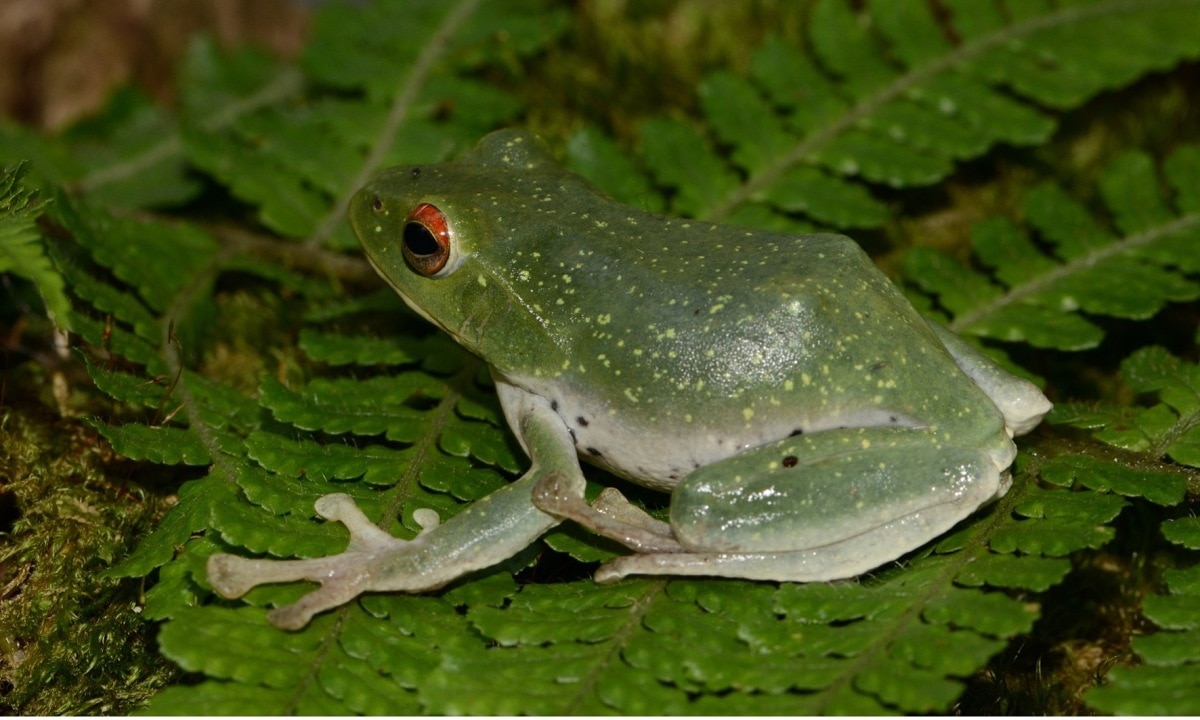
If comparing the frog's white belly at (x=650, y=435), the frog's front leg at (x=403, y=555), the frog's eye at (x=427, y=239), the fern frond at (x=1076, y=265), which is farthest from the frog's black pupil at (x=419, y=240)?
the fern frond at (x=1076, y=265)

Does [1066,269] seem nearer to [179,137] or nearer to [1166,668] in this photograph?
[1166,668]

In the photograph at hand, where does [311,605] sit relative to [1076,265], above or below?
below

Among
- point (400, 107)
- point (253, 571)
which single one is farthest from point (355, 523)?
point (400, 107)

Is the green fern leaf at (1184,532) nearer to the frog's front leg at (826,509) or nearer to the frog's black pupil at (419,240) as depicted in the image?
the frog's front leg at (826,509)

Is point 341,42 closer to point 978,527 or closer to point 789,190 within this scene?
point 789,190

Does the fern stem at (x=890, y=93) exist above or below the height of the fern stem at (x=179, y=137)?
above

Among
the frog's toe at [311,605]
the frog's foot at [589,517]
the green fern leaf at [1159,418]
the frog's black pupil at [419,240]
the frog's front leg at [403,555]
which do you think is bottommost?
the frog's toe at [311,605]

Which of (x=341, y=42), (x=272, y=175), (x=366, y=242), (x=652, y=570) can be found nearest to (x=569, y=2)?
(x=341, y=42)
